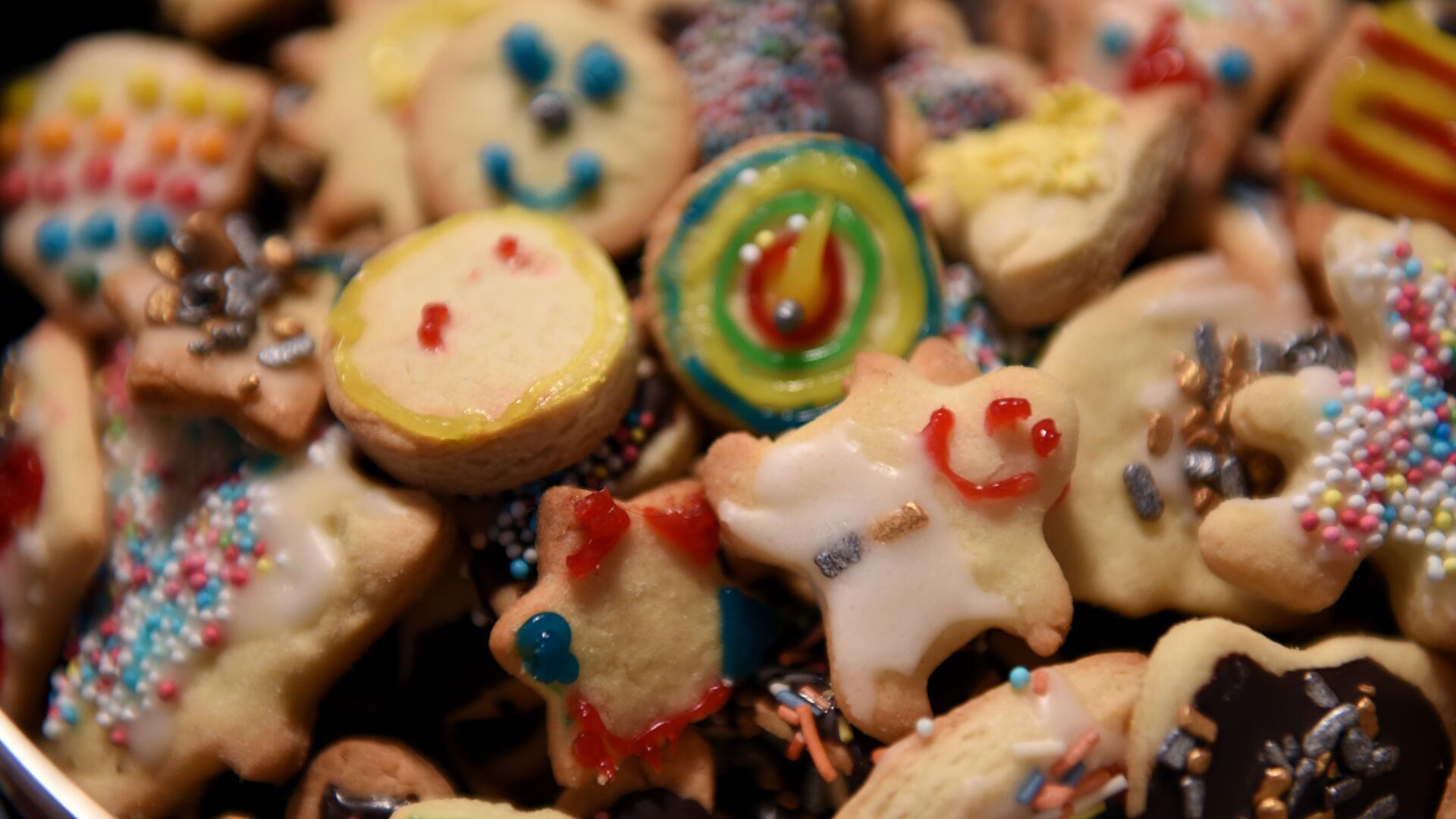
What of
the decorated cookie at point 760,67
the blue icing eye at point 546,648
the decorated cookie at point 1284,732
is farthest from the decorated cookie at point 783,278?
the decorated cookie at point 1284,732

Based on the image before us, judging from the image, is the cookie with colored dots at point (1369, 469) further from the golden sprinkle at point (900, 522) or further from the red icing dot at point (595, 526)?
the red icing dot at point (595, 526)

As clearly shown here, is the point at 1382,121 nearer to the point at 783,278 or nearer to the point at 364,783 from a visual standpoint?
the point at 783,278

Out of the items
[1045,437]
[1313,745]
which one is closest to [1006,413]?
[1045,437]

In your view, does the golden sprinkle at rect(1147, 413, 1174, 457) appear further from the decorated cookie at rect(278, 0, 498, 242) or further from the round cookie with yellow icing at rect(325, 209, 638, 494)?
the decorated cookie at rect(278, 0, 498, 242)

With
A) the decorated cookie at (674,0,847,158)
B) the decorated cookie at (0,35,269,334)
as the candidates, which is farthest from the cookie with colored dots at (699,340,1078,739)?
the decorated cookie at (0,35,269,334)

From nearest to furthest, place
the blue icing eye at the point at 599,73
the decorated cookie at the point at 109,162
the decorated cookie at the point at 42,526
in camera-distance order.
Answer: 1. the decorated cookie at the point at 42,526
2. the blue icing eye at the point at 599,73
3. the decorated cookie at the point at 109,162
